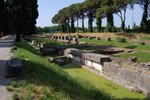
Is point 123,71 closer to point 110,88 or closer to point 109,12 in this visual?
point 110,88

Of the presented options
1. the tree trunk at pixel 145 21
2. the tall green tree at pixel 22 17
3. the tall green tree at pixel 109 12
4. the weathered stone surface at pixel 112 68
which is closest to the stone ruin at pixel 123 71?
the weathered stone surface at pixel 112 68

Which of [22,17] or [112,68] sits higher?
[22,17]

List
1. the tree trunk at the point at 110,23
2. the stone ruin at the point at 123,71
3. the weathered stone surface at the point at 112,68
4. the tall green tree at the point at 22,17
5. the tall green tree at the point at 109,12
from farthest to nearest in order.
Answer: the tree trunk at the point at 110,23 < the tall green tree at the point at 109,12 < the tall green tree at the point at 22,17 < the weathered stone surface at the point at 112,68 < the stone ruin at the point at 123,71

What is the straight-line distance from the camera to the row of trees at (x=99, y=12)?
5247 cm

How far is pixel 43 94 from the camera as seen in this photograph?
7.92m

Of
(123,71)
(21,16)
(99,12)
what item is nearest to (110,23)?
(99,12)

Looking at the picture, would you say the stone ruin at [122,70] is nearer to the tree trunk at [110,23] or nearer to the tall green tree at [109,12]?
the tall green tree at [109,12]

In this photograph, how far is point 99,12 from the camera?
60281 millimetres

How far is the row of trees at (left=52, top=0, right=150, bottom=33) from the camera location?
5247 cm

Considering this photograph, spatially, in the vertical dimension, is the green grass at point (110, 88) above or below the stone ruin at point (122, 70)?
Answer: below

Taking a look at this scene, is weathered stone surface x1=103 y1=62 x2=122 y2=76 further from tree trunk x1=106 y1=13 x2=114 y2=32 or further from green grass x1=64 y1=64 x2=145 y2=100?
tree trunk x1=106 y1=13 x2=114 y2=32

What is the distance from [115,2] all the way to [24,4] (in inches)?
1010

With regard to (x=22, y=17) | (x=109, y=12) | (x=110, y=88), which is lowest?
(x=110, y=88)

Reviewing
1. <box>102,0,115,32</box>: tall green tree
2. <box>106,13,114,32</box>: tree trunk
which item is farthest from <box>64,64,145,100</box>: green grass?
<box>106,13,114,32</box>: tree trunk
